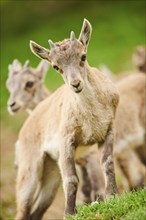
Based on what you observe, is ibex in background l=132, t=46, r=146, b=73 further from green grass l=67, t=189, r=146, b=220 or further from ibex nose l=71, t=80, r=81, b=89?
green grass l=67, t=189, r=146, b=220

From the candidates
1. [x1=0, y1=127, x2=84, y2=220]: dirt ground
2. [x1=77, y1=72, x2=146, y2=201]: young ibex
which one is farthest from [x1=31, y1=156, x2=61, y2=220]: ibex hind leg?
[x1=77, y1=72, x2=146, y2=201]: young ibex

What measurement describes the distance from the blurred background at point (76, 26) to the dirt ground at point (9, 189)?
892 centimetres

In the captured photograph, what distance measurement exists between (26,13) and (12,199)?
2819 centimetres

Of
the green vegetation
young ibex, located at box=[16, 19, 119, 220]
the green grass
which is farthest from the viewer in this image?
the green vegetation

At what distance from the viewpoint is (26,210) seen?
1280 cm

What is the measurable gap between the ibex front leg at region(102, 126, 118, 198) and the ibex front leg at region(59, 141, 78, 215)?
393 mm

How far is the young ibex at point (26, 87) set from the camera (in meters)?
15.3

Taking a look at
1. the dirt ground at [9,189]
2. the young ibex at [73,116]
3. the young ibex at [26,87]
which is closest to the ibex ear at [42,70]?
the young ibex at [26,87]

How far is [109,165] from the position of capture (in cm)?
1080

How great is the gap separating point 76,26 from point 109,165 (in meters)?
31.7

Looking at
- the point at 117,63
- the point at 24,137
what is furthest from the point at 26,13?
the point at 24,137

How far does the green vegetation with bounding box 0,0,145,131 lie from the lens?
37.9 meters

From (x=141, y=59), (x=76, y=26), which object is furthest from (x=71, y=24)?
(x=141, y=59)

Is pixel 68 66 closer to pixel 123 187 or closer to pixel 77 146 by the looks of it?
pixel 77 146
